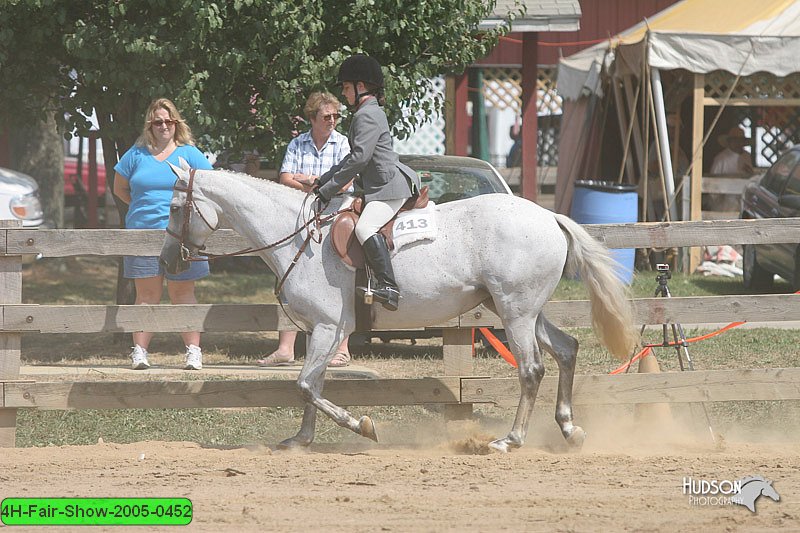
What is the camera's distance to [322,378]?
Answer: 703cm

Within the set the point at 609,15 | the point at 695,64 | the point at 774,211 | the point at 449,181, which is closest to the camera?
the point at 449,181

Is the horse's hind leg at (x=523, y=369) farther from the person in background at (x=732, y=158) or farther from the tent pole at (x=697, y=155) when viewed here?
the person in background at (x=732, y=158)

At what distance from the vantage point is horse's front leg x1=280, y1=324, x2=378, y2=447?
695cm

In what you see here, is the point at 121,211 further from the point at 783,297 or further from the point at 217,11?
the point at 783,297

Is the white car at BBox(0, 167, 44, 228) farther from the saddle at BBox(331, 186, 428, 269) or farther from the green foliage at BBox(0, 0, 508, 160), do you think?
the saddle at BBox(331, 186, 428, 269)

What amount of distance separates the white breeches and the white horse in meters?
0.25

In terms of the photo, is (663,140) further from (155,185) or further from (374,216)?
(374,216)

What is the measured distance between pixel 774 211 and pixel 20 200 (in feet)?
31.5

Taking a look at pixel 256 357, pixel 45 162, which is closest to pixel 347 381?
pixel 256 357

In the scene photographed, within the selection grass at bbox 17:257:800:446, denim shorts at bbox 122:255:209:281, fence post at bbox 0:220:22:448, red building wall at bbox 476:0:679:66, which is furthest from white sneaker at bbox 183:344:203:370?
red building wall at bbox 476:0:679:66

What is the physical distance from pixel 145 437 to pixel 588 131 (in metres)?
13.1

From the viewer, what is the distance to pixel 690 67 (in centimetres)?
1609
